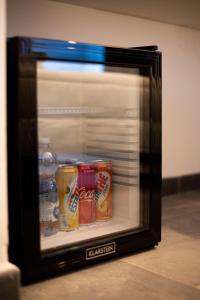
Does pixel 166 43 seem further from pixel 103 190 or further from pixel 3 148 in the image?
pixel 3 148

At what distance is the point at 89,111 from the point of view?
1.44 meters

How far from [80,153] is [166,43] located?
850 millimetres

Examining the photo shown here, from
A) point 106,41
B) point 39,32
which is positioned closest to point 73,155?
point 39,32

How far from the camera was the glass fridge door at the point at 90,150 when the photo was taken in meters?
1.22

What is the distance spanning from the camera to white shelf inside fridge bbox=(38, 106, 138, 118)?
1.28 m

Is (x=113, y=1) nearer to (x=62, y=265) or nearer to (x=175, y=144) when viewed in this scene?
(x=175, y=144)

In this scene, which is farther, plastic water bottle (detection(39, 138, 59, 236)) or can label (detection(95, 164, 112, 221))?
can label (detection(95, 164, 112, 221))

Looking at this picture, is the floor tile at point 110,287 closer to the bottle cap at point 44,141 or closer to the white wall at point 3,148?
the white wall at point 3,148

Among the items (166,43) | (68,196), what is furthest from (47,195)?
(166,43)

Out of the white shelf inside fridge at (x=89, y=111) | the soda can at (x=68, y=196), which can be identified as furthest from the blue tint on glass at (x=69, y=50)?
the soda can at (x=68, y=196)

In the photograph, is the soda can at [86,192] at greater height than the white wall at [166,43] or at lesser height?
lesser

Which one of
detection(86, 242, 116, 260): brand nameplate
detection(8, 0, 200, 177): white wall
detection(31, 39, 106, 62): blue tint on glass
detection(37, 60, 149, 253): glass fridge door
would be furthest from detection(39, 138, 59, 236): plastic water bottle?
detection(8, 0, 200, 177): white wall

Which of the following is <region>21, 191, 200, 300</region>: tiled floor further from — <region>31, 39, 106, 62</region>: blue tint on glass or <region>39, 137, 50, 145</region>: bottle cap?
<region>31, 39, 106, 62</region>: blue tint on glass

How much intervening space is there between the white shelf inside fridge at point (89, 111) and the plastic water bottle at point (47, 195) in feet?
0.31
